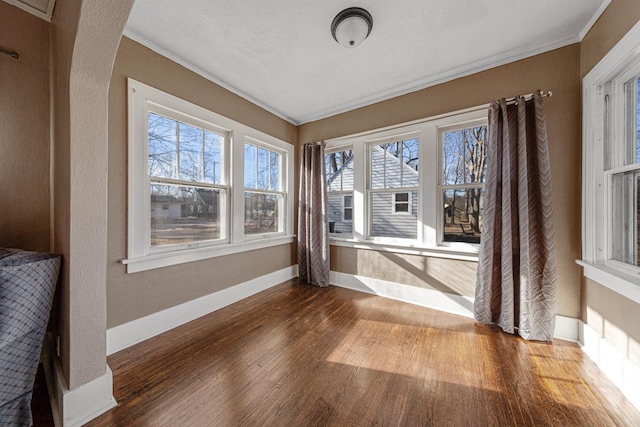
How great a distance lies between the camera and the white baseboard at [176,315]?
75.5 inches

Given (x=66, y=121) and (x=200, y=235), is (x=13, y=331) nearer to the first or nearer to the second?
(x=66, y=121)

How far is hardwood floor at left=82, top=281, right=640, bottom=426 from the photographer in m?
1.30

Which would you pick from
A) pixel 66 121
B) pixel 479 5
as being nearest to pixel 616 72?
pixel 479 5

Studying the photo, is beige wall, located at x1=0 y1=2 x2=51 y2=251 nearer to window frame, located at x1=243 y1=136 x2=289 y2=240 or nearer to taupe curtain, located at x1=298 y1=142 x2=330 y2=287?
window frame, located at x1=243 y1=136 x2=289 y2=240

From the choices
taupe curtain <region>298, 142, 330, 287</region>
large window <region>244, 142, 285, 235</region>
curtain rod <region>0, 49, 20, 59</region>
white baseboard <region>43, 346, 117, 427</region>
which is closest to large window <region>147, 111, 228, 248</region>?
large window <region>244, 142, 285, 235</region>

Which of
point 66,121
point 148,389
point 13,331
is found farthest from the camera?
point 148,389

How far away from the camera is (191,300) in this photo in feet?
7.98

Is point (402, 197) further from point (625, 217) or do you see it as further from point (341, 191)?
point (625, 217)

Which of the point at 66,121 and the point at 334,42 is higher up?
the point at 334,42

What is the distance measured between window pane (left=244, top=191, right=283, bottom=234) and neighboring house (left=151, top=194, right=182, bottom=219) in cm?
85

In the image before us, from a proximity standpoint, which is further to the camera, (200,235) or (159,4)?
(200,235)

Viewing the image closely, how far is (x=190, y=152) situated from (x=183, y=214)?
672 mm

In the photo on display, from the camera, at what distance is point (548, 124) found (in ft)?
6.93

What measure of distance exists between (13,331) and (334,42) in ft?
9.26
